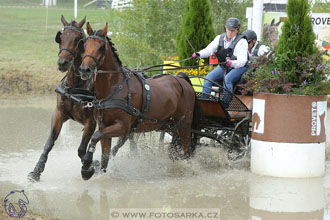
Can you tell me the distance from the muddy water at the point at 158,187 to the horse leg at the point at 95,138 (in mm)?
204

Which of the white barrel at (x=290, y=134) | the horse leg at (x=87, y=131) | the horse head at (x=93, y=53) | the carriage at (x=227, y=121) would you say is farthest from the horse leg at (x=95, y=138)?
the white barrel at (x=290, y=134)

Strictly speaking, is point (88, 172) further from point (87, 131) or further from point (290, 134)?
point (290, 134)

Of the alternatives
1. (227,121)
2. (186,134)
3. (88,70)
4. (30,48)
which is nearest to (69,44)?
(88,70)

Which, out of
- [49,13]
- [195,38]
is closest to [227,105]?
[195,38]

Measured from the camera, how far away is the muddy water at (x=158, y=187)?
697 centimetres

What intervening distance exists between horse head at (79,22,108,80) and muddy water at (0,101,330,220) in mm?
1489

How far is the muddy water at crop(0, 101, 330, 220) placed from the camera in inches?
274

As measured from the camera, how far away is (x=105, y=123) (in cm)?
801

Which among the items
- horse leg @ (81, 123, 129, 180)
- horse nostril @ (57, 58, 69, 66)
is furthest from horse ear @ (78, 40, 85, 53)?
horse leg @ (81, 123, 129, 180)

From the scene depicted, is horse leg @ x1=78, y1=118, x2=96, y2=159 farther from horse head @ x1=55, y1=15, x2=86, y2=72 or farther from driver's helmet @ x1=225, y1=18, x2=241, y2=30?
driver's helmet @ x1=225, y1=18, x2=241, y2=30

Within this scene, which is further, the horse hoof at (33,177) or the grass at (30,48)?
the grass at (30,48)

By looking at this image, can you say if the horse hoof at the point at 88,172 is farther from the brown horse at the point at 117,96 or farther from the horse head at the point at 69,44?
the horse head at the point at 69,44

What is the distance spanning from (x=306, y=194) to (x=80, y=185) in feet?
9.33

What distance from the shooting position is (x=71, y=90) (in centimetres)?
816
